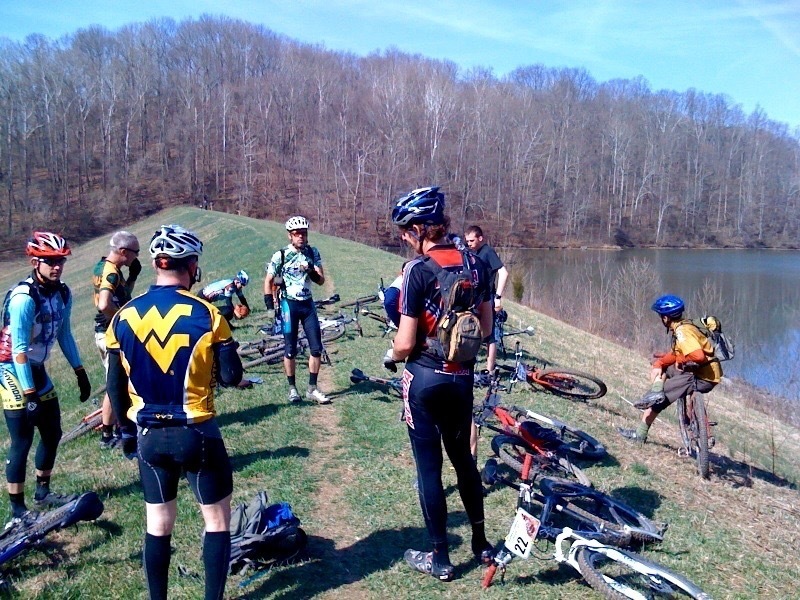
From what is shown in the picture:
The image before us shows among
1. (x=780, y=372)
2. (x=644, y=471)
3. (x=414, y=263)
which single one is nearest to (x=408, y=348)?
(x=414, y=263)

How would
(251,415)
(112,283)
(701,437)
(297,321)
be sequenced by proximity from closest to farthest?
(112,283)
(701,437)
(251,415)
(297,321)

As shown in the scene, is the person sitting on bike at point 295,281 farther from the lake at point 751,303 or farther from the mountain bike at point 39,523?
the lake at point 751,303

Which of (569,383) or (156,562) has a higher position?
(156,562)

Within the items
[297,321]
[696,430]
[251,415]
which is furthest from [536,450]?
[251,415]

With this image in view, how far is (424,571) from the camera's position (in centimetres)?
421

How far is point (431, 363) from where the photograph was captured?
3.76 meters

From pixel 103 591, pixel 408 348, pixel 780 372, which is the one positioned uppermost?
pixel 408 348

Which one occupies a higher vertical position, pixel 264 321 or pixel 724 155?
pixel 724 155

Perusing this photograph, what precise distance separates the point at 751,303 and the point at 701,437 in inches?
1030

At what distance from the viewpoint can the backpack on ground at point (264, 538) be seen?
423cm

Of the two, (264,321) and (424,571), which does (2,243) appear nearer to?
(264,321)

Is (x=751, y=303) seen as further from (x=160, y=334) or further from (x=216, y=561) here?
(x=160, y=334)

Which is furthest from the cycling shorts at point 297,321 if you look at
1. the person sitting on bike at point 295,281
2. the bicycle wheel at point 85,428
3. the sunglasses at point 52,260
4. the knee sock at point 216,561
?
the knee sock at point 216,561

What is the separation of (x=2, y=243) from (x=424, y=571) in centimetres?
5706
